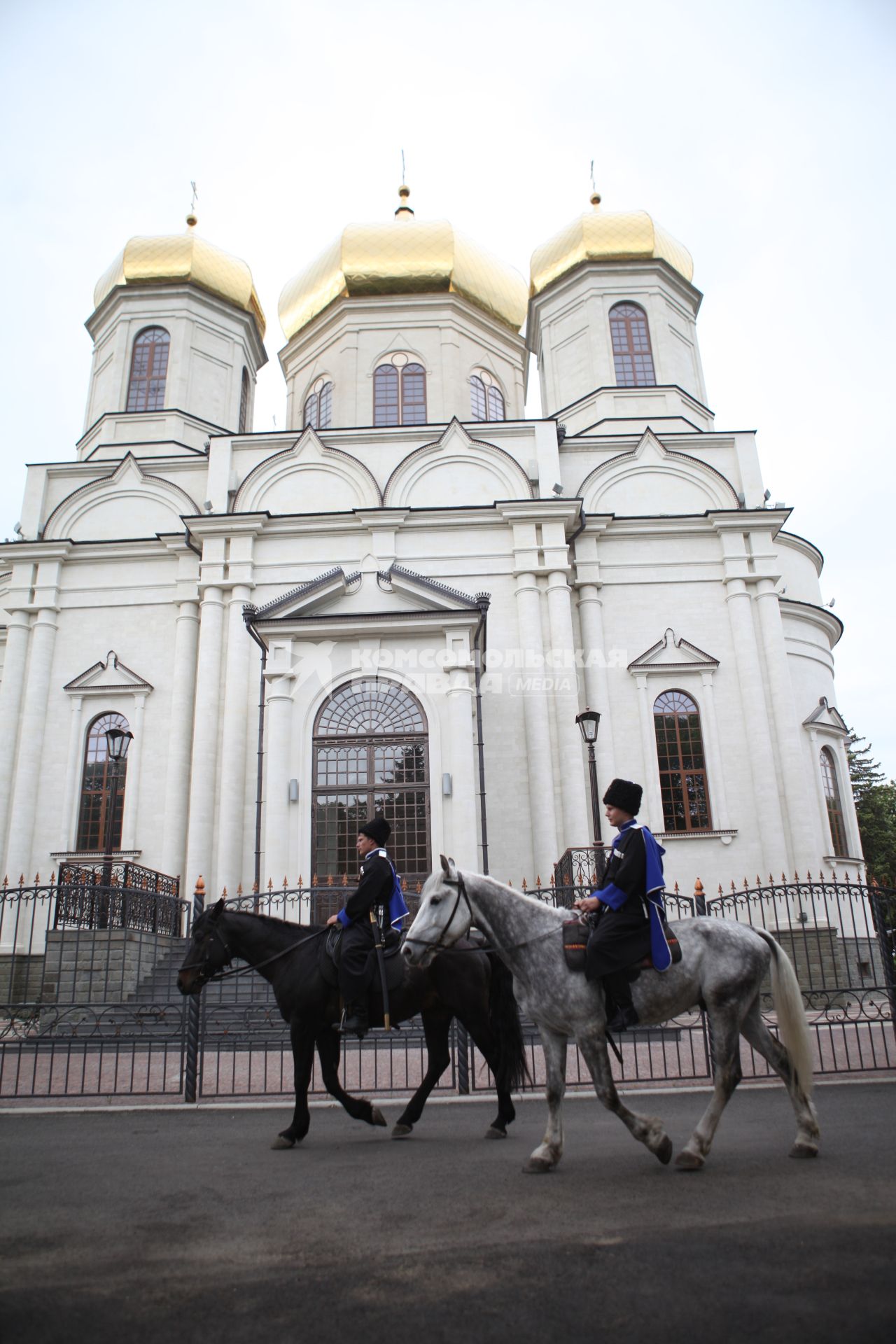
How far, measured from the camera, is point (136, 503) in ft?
76.5

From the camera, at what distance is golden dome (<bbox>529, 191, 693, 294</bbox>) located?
2592 centimetres

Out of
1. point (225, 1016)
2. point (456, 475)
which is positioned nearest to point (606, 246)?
point (456, 475)

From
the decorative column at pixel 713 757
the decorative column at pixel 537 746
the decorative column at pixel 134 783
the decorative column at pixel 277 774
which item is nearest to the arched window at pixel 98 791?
the decorative column at pixel 134 783

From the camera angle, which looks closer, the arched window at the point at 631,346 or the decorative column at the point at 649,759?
the decorative column at the point at 649,759

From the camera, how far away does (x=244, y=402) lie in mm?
27203

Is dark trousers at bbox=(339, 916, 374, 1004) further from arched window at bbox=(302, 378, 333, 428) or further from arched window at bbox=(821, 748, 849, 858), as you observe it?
arched window at bbox=(302, 378, 333, 428)

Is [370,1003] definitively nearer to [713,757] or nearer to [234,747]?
[234,747]

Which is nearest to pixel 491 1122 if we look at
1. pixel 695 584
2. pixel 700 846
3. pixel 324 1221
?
pixel 324 1221

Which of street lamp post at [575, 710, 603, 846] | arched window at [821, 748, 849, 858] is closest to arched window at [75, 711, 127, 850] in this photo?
street lamp post at [575, 710, 603, 846]

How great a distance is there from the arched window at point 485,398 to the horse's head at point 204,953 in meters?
20.6

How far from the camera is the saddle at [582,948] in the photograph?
5.70 m

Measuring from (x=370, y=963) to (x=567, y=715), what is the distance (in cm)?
1338

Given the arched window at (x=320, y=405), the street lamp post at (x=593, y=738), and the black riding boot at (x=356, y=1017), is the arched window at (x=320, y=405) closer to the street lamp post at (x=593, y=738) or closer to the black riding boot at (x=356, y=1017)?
the street lamp post at (x=593, y=738)

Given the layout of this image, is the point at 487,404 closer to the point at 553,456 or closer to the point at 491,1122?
the point at 553,456
